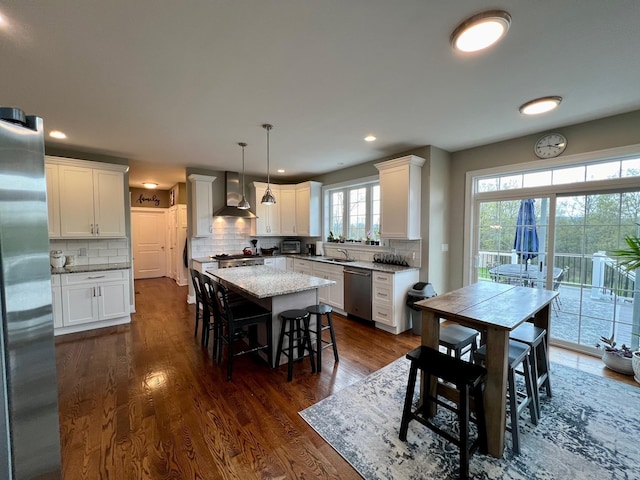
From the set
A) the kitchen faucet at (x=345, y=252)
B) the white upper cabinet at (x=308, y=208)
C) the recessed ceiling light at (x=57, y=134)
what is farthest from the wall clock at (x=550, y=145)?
the recessed ceiling light at (x=57, y=134)

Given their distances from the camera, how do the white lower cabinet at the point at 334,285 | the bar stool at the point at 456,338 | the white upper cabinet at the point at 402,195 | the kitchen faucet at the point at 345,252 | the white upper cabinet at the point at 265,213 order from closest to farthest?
the bar stool at the point at 456,338 < the white upper cabinet at the point at 402,195 < the white lower cabinet at the point at 334,285 < the kitchen faucet at the point at 345,252 < the white upper cabinet at the point at 265,213

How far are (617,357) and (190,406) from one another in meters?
4.12

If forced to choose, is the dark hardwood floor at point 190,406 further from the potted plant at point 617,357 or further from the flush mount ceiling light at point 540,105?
the flush mount ceiling light at point 540,105

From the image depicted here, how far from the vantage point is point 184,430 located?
2.01 meters

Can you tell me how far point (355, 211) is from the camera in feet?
17.6

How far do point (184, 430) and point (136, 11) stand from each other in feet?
8.83

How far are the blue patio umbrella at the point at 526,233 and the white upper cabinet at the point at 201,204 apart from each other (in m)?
5.00

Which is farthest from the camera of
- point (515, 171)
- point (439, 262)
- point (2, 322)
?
point (439, 262)

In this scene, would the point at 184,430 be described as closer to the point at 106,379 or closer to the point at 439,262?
the point at 106,379

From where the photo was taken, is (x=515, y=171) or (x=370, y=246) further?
(x=370, y=246)

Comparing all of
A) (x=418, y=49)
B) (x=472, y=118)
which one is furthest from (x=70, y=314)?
(x=472, y=118)

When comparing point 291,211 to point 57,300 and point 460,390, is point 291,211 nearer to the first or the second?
point 57,300

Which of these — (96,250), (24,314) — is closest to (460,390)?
(24,314)

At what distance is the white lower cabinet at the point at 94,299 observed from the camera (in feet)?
12.4
